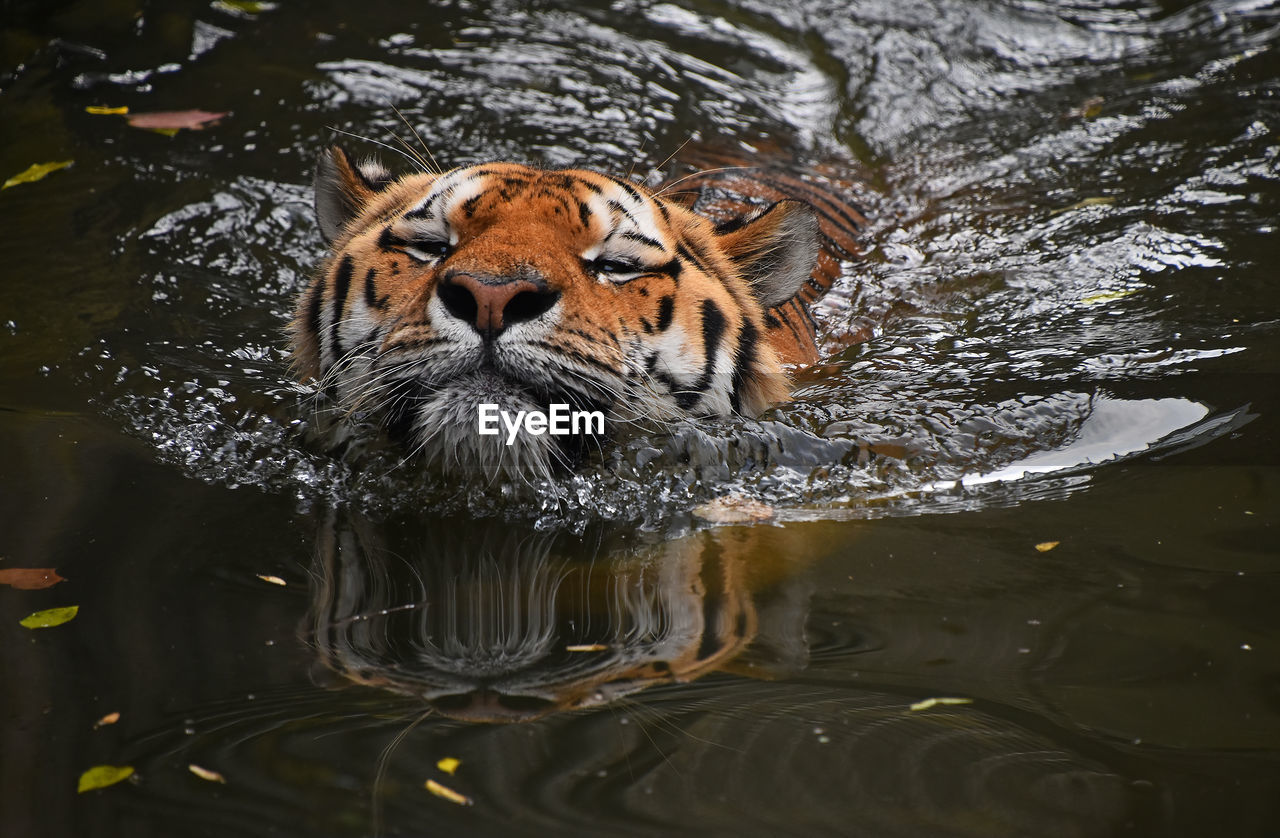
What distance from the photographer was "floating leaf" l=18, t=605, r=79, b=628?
7.20 ft

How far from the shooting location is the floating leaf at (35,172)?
493 cm

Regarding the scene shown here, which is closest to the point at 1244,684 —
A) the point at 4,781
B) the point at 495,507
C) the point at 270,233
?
the point at 495,507

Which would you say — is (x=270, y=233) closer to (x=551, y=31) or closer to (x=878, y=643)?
(x=551, y=31)

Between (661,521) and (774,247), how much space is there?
0.94 m

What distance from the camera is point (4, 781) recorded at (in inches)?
68.9

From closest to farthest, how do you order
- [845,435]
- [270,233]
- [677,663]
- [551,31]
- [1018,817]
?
[1018,817], [677,663], [845,435], [270,233], [551,31]

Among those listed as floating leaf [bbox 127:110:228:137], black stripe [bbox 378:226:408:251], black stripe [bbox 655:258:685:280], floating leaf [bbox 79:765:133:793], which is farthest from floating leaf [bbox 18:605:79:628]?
floating leaf [bbox 127:110:228:137]

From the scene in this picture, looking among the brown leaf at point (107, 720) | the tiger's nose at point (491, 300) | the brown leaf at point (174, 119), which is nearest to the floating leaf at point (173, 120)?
the brown leaf at point (174, 119)

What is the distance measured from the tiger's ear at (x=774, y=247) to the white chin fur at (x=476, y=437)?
2.96 ft

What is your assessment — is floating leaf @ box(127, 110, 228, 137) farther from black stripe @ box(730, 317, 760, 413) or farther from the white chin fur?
black stripe @ box(730, 317, 760, 413)

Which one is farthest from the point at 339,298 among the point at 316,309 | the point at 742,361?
the point at 742,361

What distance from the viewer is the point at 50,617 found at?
222 cm

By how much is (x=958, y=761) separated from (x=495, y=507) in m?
1.41

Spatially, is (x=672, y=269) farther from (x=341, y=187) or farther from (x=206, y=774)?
(x=206, y=774)
